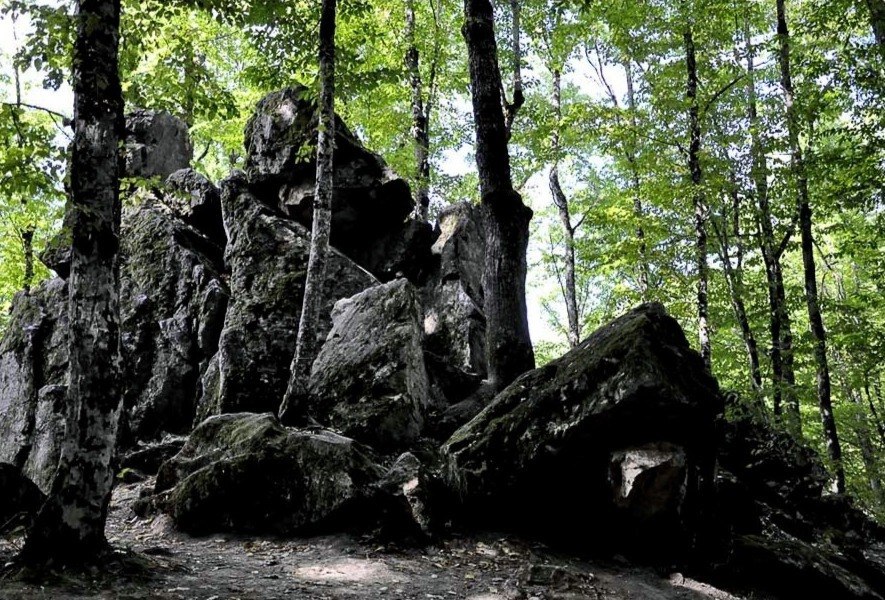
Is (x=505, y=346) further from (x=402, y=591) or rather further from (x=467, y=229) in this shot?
(x=467, y=229)

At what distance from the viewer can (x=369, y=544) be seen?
680 centimetres

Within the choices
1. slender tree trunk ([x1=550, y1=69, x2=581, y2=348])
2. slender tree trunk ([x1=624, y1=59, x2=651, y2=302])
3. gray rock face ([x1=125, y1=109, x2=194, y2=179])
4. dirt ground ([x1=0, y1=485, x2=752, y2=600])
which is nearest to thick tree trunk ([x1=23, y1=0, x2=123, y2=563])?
dirt ground ([x1=0, y1=485, x2=752, y2=600])

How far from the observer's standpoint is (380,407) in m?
9.62

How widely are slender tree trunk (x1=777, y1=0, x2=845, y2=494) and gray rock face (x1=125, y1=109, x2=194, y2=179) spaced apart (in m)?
16.9

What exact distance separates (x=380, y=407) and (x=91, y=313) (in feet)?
16.8

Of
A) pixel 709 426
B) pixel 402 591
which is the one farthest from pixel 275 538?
pixel 709 426

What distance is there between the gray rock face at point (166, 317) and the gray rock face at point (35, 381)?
174 centimetres

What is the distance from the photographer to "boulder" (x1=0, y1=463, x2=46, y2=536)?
6.36m

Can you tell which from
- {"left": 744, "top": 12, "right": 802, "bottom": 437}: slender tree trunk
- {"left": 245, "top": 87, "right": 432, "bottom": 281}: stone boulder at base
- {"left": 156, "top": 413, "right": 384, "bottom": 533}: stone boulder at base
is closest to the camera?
{"left": 156, "top": 413, "right": 384, "bottom": 533}: stone boulder at base

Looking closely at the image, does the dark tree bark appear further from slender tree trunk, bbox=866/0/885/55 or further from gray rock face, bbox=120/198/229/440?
slender tree trunk, bbox=866/0/885/55

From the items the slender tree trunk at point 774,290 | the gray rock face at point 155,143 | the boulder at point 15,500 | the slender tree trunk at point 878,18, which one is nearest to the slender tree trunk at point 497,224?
the boulder at point 15,500

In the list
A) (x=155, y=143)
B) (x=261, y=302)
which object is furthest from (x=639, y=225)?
(x=155, y=143)

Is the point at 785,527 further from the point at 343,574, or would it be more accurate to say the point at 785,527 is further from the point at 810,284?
the point at 343,574

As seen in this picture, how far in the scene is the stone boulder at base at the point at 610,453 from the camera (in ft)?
22.1
